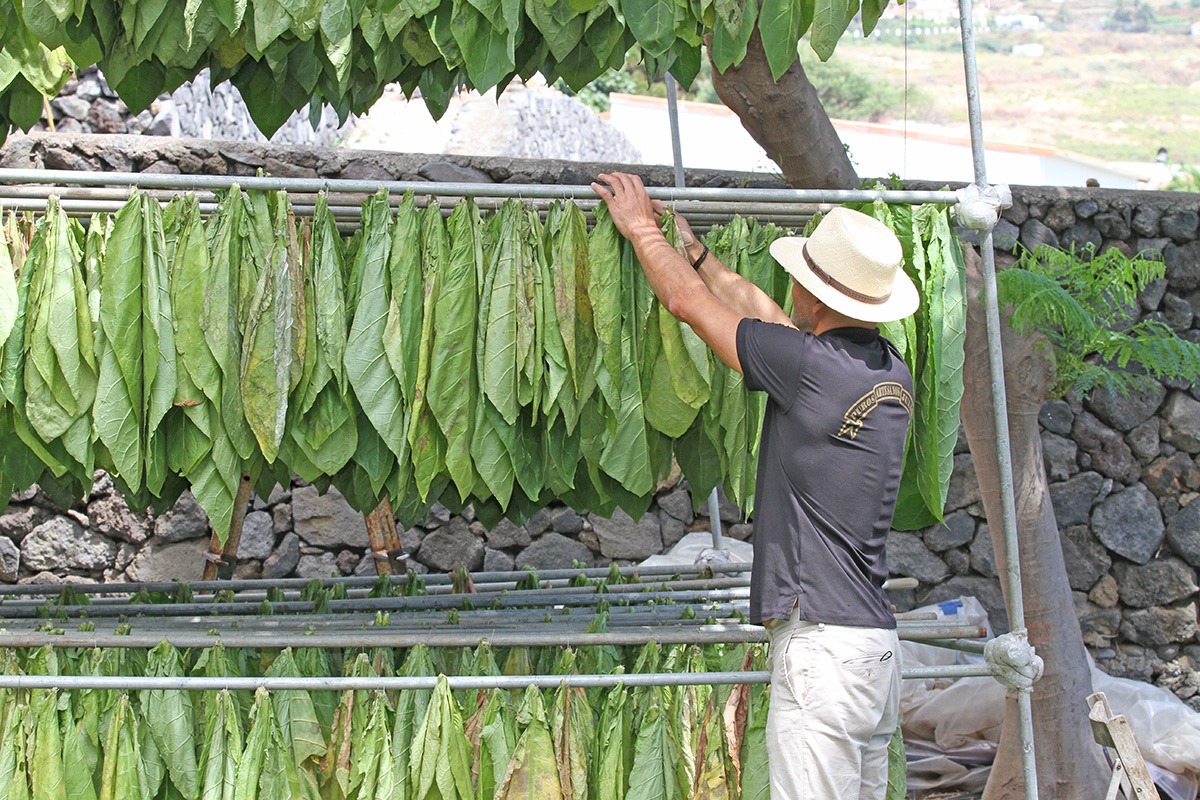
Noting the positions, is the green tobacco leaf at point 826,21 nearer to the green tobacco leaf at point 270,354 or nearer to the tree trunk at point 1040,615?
the green tobacco leaf at point 270,354

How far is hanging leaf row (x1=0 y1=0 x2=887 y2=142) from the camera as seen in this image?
2.21m

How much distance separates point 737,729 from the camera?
2.29m

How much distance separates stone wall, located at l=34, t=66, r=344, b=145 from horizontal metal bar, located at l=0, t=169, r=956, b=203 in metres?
3.04

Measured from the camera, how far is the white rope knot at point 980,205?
227 cm

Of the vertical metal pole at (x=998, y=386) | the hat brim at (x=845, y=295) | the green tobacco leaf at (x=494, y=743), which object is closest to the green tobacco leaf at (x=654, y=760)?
the green tobacco leaf at (x=494, y=743)

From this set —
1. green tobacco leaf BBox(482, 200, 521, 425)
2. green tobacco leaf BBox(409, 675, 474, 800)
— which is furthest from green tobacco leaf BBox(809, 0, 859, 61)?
green tobacco leaf BBox(409, 675, 474, 800)

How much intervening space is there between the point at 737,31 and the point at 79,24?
1.26 meters

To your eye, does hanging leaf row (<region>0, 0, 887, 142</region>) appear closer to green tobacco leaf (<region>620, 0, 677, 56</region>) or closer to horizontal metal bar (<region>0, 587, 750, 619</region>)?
green tobacco leaf (<region>620, 0, 677, 56</region>)

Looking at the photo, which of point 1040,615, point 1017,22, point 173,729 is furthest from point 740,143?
point 1017,22

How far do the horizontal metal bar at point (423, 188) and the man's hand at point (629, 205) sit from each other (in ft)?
0.09

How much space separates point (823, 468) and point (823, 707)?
426mm

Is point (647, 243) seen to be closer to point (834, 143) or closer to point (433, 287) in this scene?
point (433, 287)

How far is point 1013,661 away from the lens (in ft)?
7.43

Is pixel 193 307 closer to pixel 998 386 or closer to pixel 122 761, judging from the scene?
pixel 122 761
